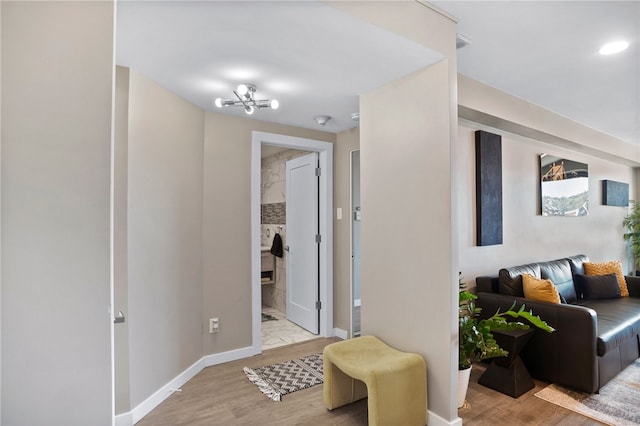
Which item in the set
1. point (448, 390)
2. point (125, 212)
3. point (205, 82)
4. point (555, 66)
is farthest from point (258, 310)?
point (555, 66)

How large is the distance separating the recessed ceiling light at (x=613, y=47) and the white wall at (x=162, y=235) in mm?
3037

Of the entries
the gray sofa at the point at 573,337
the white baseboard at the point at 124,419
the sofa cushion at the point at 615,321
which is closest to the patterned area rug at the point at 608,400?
the gray sofa at the point at 573,337

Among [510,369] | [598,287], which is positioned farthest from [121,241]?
[598,287]

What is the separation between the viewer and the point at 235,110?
301 centimetres

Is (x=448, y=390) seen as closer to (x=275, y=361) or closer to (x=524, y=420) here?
(x=524, y=420)

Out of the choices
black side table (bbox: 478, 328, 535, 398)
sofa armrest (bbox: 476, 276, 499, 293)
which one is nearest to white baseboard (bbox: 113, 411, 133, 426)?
black side table (bbox: 478, 328, 535, 398)

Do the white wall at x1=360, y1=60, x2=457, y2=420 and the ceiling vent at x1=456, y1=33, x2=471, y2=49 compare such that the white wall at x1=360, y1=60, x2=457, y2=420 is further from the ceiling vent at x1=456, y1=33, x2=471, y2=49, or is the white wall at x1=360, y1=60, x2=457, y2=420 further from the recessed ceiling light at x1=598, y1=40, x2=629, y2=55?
the recessed ceiling light at x1=598, y1=40, x2=629, y2=55

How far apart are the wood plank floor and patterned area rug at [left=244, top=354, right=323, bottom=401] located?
7cm

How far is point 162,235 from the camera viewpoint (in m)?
2.45

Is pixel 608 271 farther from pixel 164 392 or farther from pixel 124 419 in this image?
pixel 124 419

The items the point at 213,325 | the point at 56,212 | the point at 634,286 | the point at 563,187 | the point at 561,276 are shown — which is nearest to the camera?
the point at 56,212

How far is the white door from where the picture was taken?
3.84m

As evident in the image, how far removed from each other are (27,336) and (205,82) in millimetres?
1934

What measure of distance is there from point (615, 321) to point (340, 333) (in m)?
2.44
